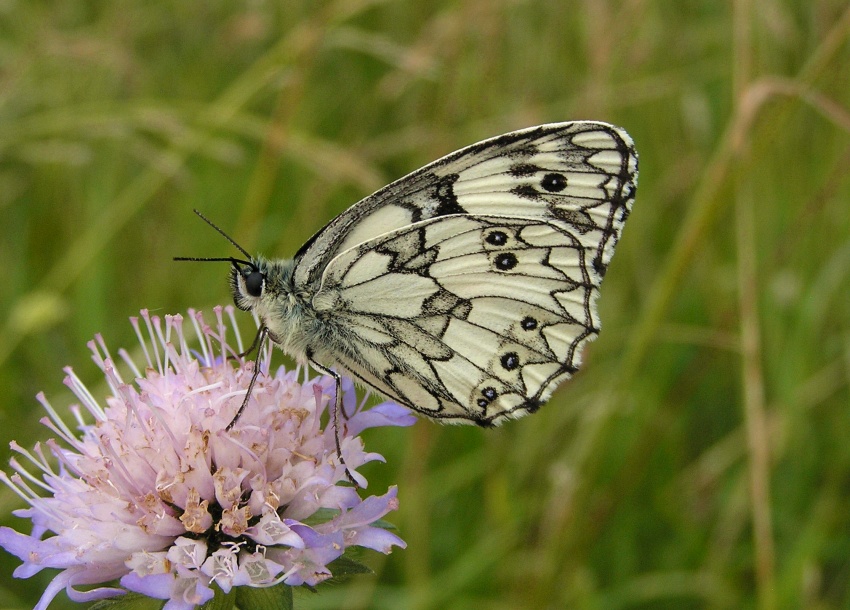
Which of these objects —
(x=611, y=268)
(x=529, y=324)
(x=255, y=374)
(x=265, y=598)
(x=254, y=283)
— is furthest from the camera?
(x=611, y=268)

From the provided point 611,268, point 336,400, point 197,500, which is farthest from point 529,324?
point 611,268

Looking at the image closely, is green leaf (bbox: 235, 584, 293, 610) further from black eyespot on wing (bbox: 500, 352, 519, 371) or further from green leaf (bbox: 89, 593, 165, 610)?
black eyespot on wing (bbox: 500, 352, 519, 371)

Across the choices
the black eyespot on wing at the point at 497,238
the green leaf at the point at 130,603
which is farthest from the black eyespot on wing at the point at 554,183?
the green leaf at the point at 130,603

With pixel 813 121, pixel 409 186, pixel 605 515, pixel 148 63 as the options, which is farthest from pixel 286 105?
pixel 813 121

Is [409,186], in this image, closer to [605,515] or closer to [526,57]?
[605,515]

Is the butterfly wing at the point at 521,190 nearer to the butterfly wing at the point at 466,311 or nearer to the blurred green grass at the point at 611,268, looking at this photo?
the butterfly wing at the point at 466,311

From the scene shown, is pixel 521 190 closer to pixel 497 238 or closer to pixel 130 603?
pixel 497 238

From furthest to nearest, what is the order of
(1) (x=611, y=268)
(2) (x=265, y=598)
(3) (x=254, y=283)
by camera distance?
(1) (x=611, y=268)
(3) (x=254, y=283)
(2) (x=265, y=598)
